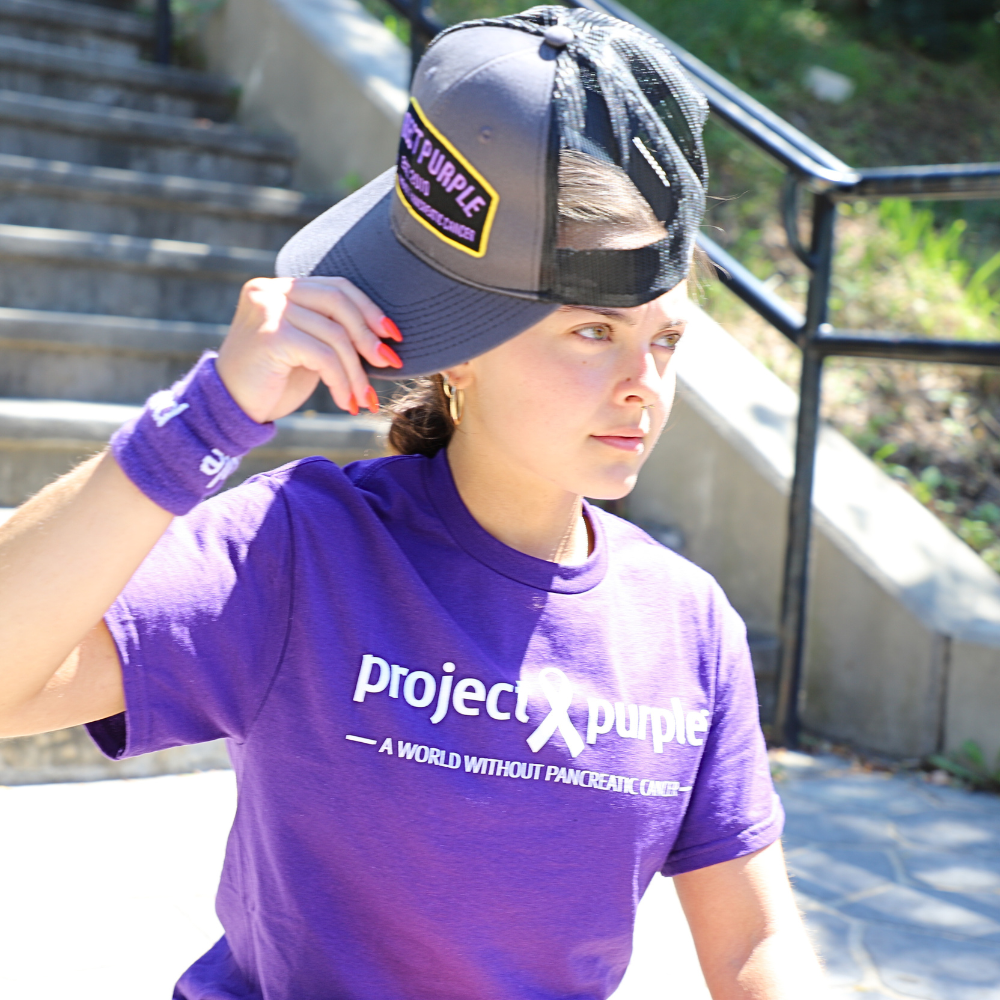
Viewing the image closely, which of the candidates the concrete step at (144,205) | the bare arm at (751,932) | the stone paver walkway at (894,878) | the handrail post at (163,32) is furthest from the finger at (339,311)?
the handrail post at (163,32)

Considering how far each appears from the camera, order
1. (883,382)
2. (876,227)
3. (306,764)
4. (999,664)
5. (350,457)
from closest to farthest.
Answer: (306,764) < (999,664) < (350,457) < (883,382) < (876,227)

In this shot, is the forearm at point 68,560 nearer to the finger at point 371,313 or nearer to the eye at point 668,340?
the finger at point 371,313

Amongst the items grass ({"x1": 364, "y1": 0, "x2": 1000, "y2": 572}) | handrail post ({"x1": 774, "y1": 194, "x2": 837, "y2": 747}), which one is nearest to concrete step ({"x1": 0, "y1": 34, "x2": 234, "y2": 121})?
grass ({"x1": 364, "y1": 0, "x2": 1000, "y2": 572})

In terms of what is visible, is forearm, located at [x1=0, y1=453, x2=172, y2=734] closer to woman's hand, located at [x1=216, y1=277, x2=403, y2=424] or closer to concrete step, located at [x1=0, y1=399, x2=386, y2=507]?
woman's hand, located at [x1=216, y1=277, x2=403, y2=424]

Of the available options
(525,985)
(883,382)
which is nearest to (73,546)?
(525,985)

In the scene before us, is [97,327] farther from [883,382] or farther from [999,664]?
[883,382]

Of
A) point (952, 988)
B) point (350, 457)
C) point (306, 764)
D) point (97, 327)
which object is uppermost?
point (306, 764)

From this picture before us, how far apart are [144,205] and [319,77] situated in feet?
3.55

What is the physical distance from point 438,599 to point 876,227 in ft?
16.5

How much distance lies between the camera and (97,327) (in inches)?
130

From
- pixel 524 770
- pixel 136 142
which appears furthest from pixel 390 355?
pixel 136 142

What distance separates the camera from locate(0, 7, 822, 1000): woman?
933mm

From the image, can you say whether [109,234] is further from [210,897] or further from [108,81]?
[210,897]

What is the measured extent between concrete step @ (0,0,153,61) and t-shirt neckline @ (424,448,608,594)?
14.8 ft
